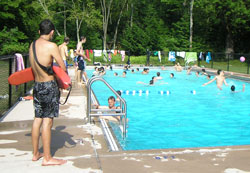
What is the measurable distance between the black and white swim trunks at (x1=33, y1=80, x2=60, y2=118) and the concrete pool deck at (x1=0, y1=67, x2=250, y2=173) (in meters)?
0.70

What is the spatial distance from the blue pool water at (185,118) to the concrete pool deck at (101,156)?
4.63 feet

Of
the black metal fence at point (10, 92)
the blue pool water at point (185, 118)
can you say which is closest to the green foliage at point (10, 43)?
the blue pool water at point (185, 118)

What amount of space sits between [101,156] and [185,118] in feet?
20.4

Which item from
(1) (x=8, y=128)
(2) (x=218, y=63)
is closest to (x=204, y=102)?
(1) (x=8, y=128)

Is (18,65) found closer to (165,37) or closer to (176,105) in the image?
(176,105)

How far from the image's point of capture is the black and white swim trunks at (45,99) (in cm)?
386

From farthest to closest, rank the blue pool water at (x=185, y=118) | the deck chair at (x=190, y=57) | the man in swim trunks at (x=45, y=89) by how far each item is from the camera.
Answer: the deck chair at (x=190, y=57)
the blue pool water at (x=185, y=118)
the man in swim trunks at (x=45, y=89)

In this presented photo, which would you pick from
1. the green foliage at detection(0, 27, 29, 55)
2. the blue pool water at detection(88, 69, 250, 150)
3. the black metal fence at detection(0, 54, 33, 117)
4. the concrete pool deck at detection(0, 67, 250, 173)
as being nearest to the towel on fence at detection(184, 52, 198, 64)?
the blue pool water at detection(88, 69, 250, 150)

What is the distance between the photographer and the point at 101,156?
425 centimetres

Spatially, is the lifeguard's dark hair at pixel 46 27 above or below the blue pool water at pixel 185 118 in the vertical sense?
above

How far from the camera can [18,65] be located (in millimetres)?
9156

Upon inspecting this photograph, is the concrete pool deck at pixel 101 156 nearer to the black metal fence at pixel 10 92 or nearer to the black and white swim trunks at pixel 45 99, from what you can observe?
the black and white swim trunks at pixel 45 99

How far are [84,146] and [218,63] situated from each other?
26721 mm

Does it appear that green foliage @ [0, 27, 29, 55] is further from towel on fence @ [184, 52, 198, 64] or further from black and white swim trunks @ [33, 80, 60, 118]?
black and white swim trunks @ [33, 80, 60, 118]
